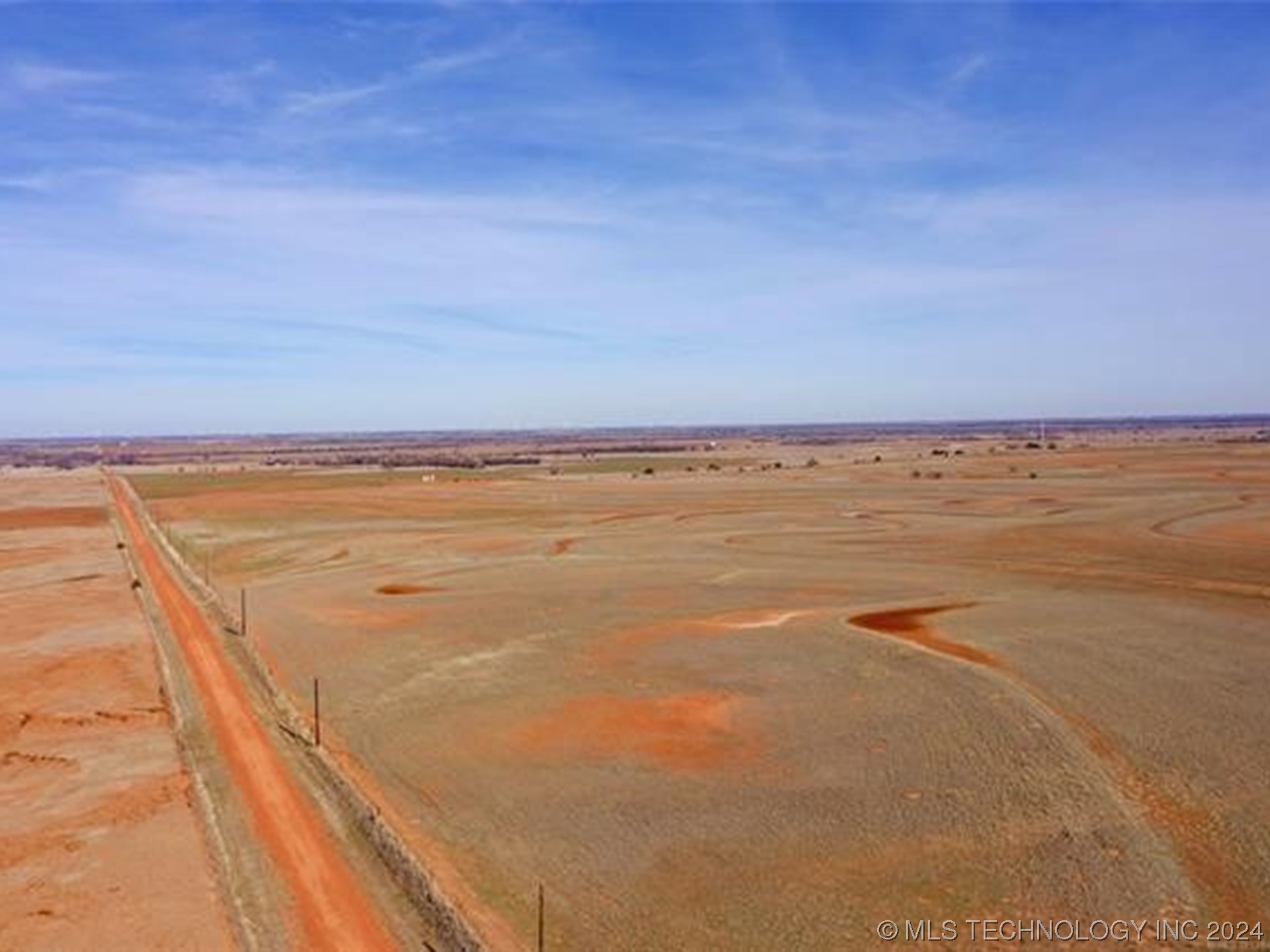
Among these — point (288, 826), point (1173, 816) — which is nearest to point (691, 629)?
point (288, 826)

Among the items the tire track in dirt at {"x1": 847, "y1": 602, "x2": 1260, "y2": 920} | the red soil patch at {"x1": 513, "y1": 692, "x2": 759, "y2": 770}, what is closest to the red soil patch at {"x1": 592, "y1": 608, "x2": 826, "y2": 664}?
the red soil patch at {"x1": 513, "y1": 692, "x2": 759, "y2": 770}

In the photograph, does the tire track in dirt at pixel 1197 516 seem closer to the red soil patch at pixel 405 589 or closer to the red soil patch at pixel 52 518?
the red soil patch at pixel 405 589

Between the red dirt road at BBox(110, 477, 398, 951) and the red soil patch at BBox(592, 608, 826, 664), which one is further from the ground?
the red soil patch at BBox(592, 608, 826, 664)

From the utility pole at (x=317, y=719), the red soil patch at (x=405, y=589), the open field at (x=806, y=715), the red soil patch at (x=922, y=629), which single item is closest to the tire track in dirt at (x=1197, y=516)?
the open field at (x=806, y=715)

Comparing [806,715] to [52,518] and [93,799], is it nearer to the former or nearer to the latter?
[93,799]

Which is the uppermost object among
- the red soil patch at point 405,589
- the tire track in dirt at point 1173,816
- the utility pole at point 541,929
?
the red soil patch at point 405,589

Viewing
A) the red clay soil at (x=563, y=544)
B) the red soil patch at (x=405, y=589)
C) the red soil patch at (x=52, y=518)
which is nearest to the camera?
the red soil patch at (x=405, y=589)

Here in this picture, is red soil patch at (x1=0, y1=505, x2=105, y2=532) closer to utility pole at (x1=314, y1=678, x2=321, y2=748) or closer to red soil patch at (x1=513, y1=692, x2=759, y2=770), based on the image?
utility pole at (x1=314, y1=678, x2=321, y2=748)
